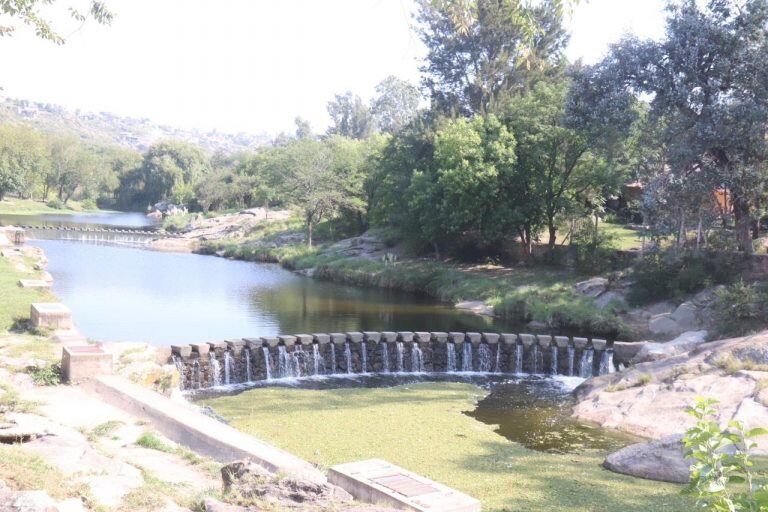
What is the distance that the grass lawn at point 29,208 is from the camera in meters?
86.1

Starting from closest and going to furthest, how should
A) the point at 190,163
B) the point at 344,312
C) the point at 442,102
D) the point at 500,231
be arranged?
the point at 344,312, the point at 500,231, the point at 442,102, the point at 190,163

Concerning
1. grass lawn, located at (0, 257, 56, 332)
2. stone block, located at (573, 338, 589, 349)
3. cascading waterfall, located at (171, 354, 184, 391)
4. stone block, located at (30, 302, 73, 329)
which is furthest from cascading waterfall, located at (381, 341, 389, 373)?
grass lawn, located at (0, 257, 56, 332)

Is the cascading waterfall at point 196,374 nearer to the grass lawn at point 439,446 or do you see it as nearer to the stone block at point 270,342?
the stone block at point 270,342

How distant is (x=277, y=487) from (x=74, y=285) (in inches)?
1114

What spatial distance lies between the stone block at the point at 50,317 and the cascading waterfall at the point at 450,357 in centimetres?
986

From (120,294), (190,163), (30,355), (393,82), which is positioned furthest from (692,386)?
(190,163)

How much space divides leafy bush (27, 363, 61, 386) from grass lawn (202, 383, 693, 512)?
2.93 metres

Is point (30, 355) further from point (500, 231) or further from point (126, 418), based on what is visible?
point (500, 231)

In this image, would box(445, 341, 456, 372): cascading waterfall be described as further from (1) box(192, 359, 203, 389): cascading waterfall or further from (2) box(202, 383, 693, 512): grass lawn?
(1) box(192, 359, 203, 389): cascading waterfall

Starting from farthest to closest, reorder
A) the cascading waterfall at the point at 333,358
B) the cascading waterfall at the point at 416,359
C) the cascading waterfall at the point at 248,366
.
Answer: the cascading waterfall at the point at 416,359
the cascading waterfall at the point at 333,358
the cascading waterfall at the point at 248,366

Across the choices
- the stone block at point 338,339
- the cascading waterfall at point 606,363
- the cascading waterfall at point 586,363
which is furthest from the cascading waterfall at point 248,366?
the cascading waterfall at point 606,363

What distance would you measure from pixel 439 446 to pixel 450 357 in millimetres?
9365

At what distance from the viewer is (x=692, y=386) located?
44.9 ft

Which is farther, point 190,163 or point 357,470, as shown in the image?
point 190,163
